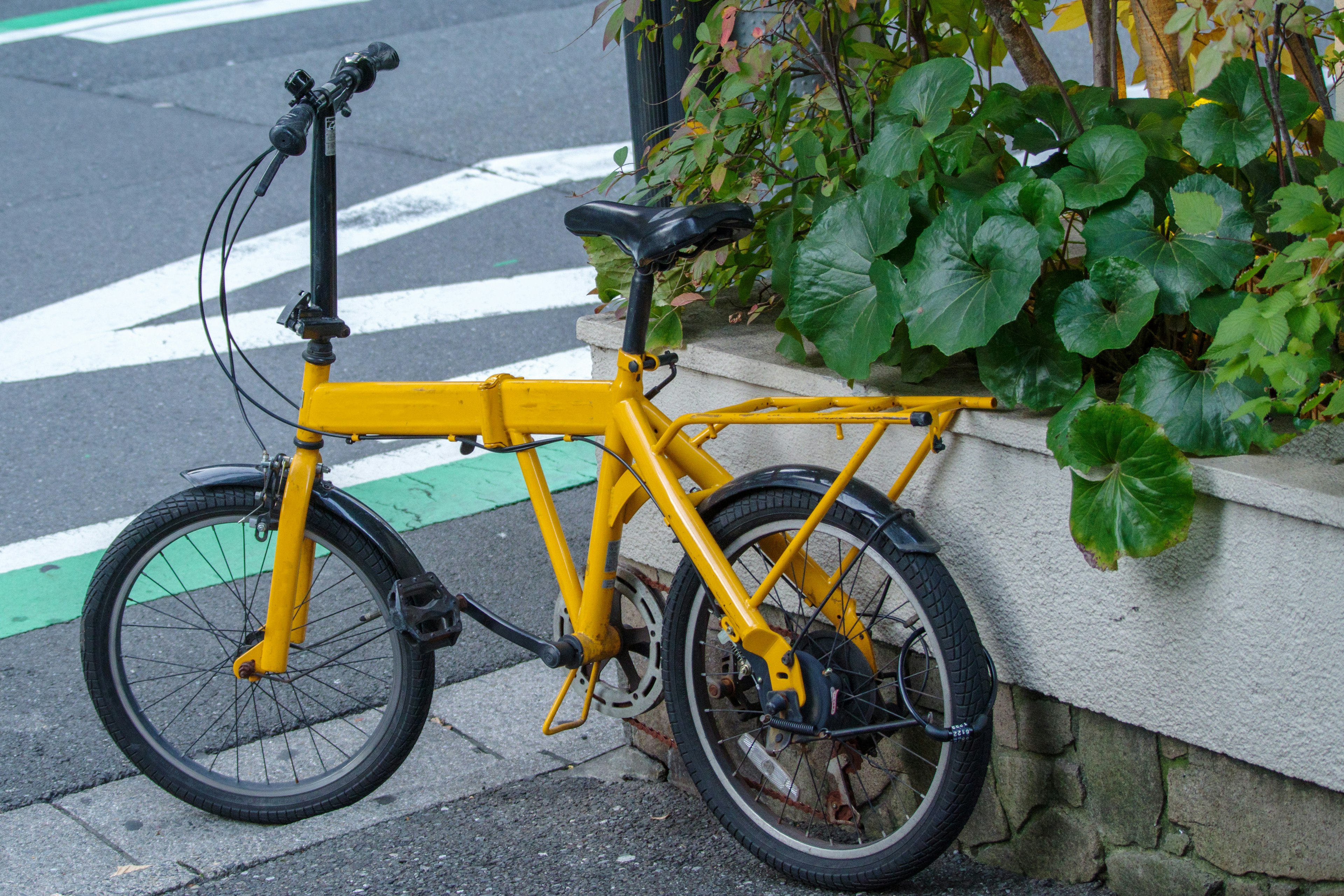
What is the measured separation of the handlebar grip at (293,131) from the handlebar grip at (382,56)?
0.29 metres

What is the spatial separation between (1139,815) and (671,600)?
952 mm

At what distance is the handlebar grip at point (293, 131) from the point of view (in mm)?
2652

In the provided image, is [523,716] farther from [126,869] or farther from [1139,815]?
[1139,815]

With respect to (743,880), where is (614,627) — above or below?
above

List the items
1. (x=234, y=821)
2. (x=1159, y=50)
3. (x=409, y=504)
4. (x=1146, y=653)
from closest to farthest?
(x=1146, y=653), (x=234, y=821), (x=1159, y=50), (x=409, y=504)

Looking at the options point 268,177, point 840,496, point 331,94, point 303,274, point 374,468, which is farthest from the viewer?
point 303,274

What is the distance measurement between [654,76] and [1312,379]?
6.70 feet

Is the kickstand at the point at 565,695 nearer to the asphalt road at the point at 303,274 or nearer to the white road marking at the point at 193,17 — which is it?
the asphalt road at the point at 303,274

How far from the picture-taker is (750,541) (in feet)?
8.91

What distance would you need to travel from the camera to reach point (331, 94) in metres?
2.81

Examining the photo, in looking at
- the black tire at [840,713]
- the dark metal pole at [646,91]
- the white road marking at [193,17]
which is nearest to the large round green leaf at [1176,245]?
the black tire at [840,713]

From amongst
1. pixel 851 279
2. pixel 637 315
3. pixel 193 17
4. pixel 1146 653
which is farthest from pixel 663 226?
pixel 193 17

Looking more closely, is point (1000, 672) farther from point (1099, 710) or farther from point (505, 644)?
point (505, 644)


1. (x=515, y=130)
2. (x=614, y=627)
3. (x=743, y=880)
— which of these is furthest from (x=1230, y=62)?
(x=515, y=130)
